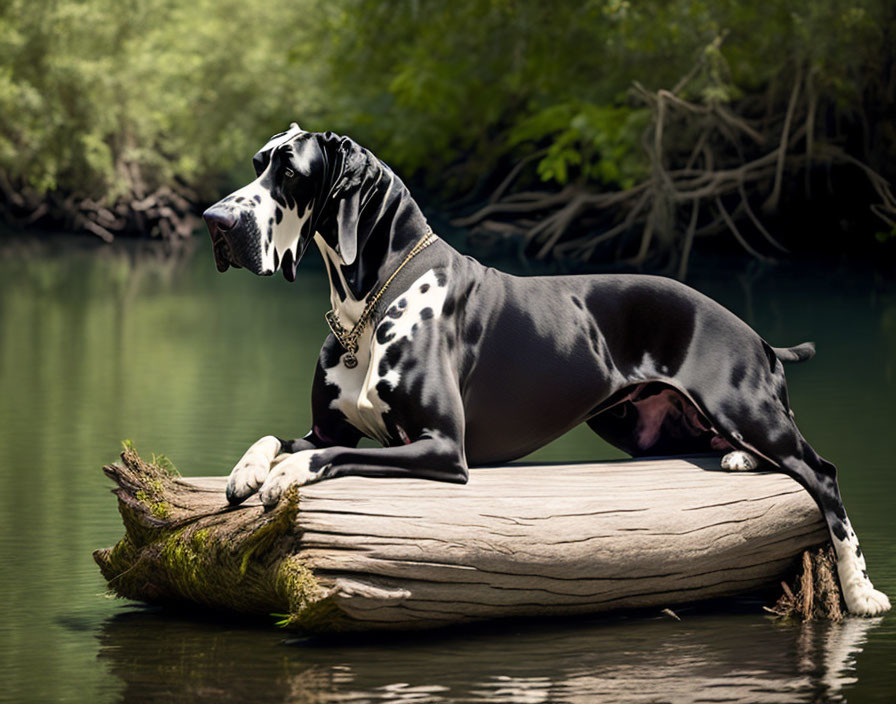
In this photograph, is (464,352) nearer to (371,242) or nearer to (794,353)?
(371,242)

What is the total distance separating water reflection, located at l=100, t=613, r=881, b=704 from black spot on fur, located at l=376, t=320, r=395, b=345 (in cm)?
122

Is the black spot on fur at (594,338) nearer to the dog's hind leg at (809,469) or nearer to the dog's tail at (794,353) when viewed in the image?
the dog's hind leg at (809,469)

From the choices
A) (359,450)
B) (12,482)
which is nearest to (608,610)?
(359,450)

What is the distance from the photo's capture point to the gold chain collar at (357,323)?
6.42 m

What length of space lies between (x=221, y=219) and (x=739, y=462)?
2.44m

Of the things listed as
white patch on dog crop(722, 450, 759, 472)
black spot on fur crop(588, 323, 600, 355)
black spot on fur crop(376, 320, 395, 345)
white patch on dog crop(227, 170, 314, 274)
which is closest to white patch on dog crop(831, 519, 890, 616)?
white patch on dog crop(722, 450, 759, 472)

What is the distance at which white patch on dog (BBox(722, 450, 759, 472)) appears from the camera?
21.8 ft

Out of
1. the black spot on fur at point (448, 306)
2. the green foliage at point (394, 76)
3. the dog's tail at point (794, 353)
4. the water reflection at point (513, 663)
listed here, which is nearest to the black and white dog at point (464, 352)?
the black spot on fur at point (448, 306)

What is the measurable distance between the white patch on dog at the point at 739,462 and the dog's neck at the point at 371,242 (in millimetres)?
1645

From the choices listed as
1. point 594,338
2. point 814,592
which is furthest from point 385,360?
point 814,592

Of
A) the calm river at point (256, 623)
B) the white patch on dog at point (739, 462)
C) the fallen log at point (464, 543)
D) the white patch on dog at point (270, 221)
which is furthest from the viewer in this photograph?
the white patch on dog at point (739, 462)

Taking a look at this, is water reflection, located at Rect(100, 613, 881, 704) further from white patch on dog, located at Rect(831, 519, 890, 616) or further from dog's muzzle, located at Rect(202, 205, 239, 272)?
dog's muzzle, located at Rect(202, 205, 239, 272)

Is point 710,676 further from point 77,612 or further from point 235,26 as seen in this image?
point 235,26

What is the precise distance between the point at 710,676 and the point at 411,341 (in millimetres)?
1795
